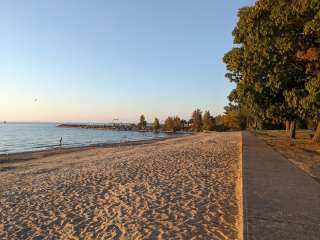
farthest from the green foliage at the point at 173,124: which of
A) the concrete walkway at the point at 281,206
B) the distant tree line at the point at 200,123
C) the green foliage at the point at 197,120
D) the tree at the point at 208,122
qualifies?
the concrete walkway at the point at 281,206

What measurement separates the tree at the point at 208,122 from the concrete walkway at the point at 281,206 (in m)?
110

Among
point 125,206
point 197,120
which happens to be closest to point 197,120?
point 197,120

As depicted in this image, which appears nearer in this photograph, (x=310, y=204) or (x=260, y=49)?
(x=310, y=204)

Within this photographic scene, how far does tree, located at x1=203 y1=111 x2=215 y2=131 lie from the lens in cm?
12150

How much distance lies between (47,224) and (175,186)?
185 inches

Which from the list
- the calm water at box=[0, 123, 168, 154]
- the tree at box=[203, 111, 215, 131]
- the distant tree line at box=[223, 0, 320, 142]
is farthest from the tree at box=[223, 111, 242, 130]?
the distant tree line at box=[223, 0, 320, 142]

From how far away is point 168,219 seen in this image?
7645mm

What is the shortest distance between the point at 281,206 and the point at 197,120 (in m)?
130

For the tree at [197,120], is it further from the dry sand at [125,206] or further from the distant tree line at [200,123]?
the dry sand at [125,206]

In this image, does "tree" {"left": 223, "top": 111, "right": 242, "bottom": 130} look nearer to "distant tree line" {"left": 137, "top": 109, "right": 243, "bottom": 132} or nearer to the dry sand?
"distant tree line" {"left": 137, "top": 109, "right": 243, "bottom": 132}

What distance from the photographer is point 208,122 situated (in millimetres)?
123000

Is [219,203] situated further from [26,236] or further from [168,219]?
[26,236]

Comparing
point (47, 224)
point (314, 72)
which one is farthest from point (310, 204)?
point (314, 72)

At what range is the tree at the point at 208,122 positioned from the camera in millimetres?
121500
